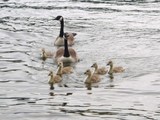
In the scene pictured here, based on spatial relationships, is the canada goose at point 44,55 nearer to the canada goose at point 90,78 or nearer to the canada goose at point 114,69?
the canada goose at point 114,69

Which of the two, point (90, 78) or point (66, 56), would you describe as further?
point (66, 56)

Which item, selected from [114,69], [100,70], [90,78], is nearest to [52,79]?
[90,78]

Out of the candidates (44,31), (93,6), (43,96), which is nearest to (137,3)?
(93,6)

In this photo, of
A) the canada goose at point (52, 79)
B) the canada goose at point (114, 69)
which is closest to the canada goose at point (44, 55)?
the canada goose at point (114, 69)

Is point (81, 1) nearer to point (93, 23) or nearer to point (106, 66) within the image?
point (93, 23)

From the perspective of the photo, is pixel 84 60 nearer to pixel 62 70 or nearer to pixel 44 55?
pixel 44 55

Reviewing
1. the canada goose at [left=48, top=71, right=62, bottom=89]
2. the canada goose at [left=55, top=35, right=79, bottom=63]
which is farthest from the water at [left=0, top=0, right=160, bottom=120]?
the canada goose at [left=55, top=35, right=79, bottom=63]

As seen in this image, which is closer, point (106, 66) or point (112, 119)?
point (112, 119)

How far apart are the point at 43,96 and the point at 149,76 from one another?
4.57 m

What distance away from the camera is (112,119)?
13.4 meters

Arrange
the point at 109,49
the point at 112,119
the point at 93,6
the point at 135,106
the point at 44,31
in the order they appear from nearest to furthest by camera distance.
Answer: the point at 112,119 → the point at 135,106 → the point at 109,49 → the point at 44,31 → the point at 93,6

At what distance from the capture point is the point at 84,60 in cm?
2075

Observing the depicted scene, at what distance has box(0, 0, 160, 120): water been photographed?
46.6ft

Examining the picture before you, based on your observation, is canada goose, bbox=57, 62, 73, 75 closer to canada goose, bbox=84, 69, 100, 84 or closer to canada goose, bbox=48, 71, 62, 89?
canada goose, bbox=48, 71, 62, 89
